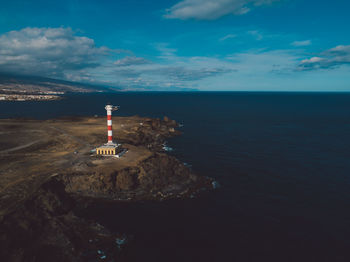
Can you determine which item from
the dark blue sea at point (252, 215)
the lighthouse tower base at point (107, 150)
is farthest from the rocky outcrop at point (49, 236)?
the lighthouse tower base at point (107, 150)

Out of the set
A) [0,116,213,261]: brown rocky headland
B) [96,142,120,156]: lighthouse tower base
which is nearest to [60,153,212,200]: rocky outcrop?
[0,116,213,261]: brown rocky headland

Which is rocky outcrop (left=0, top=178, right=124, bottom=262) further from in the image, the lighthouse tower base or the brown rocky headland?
the lighthouse tower base

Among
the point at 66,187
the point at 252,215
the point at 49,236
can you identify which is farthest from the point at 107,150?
the point at 252,215

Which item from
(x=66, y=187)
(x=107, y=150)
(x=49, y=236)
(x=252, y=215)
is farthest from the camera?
(x=107, y=150)

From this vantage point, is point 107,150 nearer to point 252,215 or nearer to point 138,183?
point 138,183

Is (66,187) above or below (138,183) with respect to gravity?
above

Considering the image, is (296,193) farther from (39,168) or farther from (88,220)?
(39,168)

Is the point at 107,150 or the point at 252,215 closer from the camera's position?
the point at 252,215

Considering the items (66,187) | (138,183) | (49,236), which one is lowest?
(49,236)

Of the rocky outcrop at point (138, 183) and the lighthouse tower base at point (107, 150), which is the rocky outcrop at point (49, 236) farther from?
the lighthouse tower base at point (107, 150)
